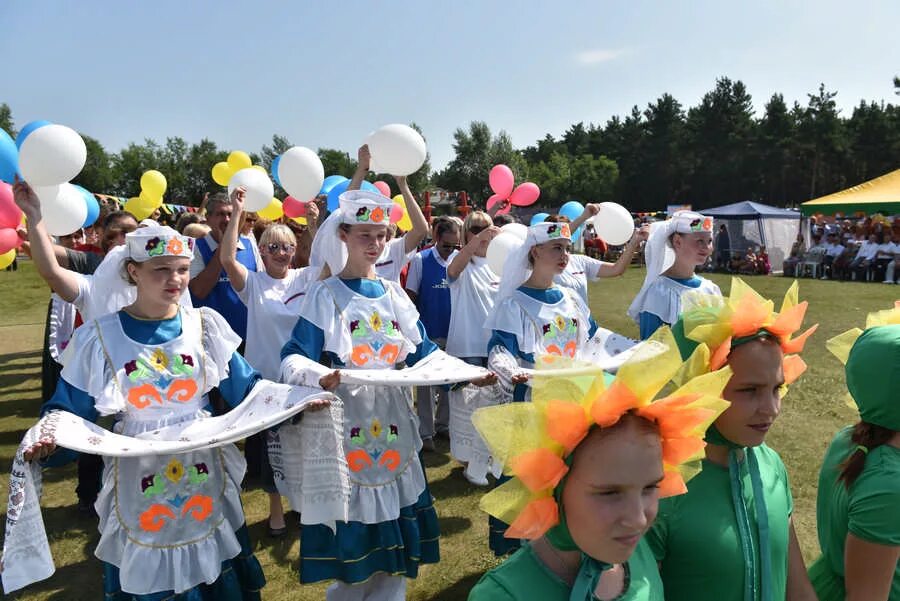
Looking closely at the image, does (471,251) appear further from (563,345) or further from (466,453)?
(466,453)

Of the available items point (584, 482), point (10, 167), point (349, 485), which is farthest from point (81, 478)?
point (584, 482)

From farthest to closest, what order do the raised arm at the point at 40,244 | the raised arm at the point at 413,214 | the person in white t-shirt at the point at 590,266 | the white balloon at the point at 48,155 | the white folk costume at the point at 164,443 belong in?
the person in white t-shirt at the point at 590,266
the raised arm at the point at 413,214
the white balloon at the point at 48,155
the raised arm at the point at 40,244
the white folk costume at the point at 164,443

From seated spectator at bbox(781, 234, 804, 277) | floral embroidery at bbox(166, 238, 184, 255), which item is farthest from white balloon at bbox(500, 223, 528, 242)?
seated spectator at bbox(781, 234, 804, 277)

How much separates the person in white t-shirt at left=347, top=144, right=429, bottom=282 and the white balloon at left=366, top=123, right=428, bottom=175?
0.23 feet

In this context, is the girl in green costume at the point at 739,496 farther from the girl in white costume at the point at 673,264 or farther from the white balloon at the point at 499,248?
the white balloon at the point at 499,248

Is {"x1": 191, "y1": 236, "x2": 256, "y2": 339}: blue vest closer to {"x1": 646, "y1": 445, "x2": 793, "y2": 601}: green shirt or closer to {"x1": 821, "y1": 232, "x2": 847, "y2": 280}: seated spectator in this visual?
{"x1": 646, "y1": 445, "x2": 793, "y2": 601}: green shirt

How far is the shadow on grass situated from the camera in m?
3.67

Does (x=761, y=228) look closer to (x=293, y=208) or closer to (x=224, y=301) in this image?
(x=293, y=208)

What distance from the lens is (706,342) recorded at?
1923 millimetres

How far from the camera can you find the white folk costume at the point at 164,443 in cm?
264

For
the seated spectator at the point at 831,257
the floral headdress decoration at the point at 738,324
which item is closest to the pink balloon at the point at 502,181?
the floral headdress decoration at the point at 738,324

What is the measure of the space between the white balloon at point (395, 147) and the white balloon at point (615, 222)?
7.13ft

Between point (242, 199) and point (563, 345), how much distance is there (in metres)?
2.42

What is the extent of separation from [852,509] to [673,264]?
3.09 metres
